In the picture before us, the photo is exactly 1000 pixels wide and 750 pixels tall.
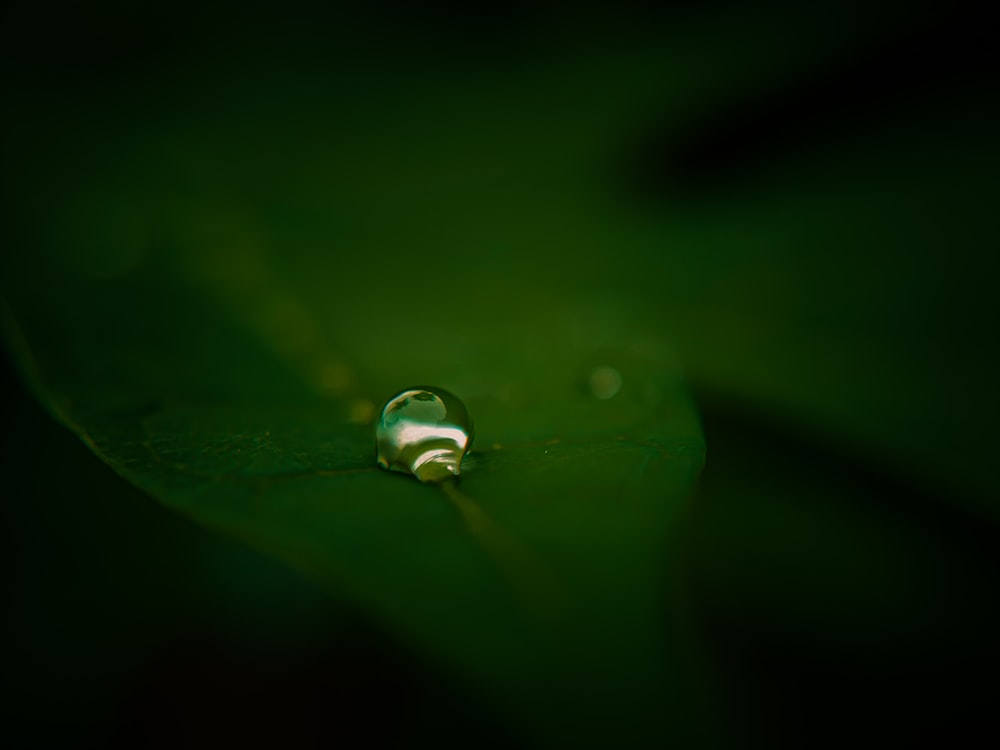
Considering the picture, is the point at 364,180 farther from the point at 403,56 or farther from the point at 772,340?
the point at 772,340

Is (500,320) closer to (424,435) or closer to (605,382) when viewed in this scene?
(605,382)

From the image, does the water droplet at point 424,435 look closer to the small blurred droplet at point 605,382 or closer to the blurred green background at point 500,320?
the blurred green background at point 500,320

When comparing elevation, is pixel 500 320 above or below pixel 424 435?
above

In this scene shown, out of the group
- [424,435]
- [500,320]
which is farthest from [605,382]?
[424,435]

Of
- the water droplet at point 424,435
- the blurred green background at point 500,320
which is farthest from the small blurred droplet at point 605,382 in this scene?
the water droplet at point 424,435

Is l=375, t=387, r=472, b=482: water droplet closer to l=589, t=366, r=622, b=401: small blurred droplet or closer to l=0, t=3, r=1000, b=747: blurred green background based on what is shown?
l=0, t=3, r=1000, b=747: blurred green background
